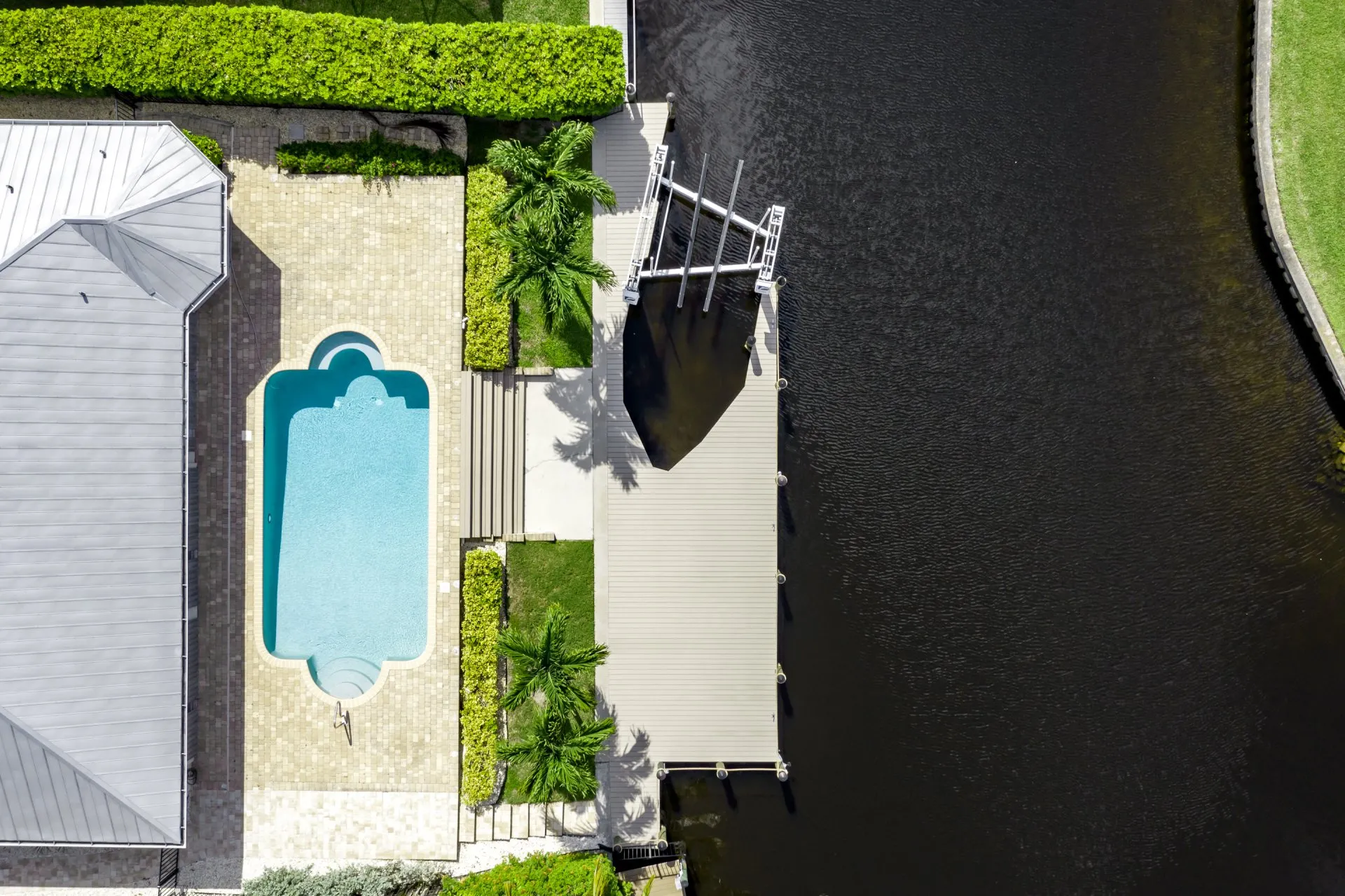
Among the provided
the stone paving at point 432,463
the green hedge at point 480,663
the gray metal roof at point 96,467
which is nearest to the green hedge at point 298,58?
the gray metal roof at point 96,467

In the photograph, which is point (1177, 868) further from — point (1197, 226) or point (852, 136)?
point (852, 136)

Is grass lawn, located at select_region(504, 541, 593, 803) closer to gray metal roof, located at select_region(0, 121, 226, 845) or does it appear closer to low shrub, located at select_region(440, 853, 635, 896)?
low shrub, located at select_region(440, 853, 635, 896)

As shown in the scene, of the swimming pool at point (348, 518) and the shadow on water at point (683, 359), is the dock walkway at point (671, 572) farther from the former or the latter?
the swimming pool at point (348, 518)

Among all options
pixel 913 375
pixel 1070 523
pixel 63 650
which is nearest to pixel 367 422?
pixel 63 650

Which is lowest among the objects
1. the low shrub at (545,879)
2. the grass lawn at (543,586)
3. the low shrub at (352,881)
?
the low shrub at (352,881)

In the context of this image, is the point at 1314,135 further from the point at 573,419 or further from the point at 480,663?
the point at 480,663

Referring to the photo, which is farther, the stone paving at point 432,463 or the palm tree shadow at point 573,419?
the palm tree shadow at point 573,419

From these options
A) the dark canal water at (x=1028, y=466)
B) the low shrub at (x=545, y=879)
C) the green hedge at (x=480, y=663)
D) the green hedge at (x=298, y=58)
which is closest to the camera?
the low shrub at (x=545, y=879)
